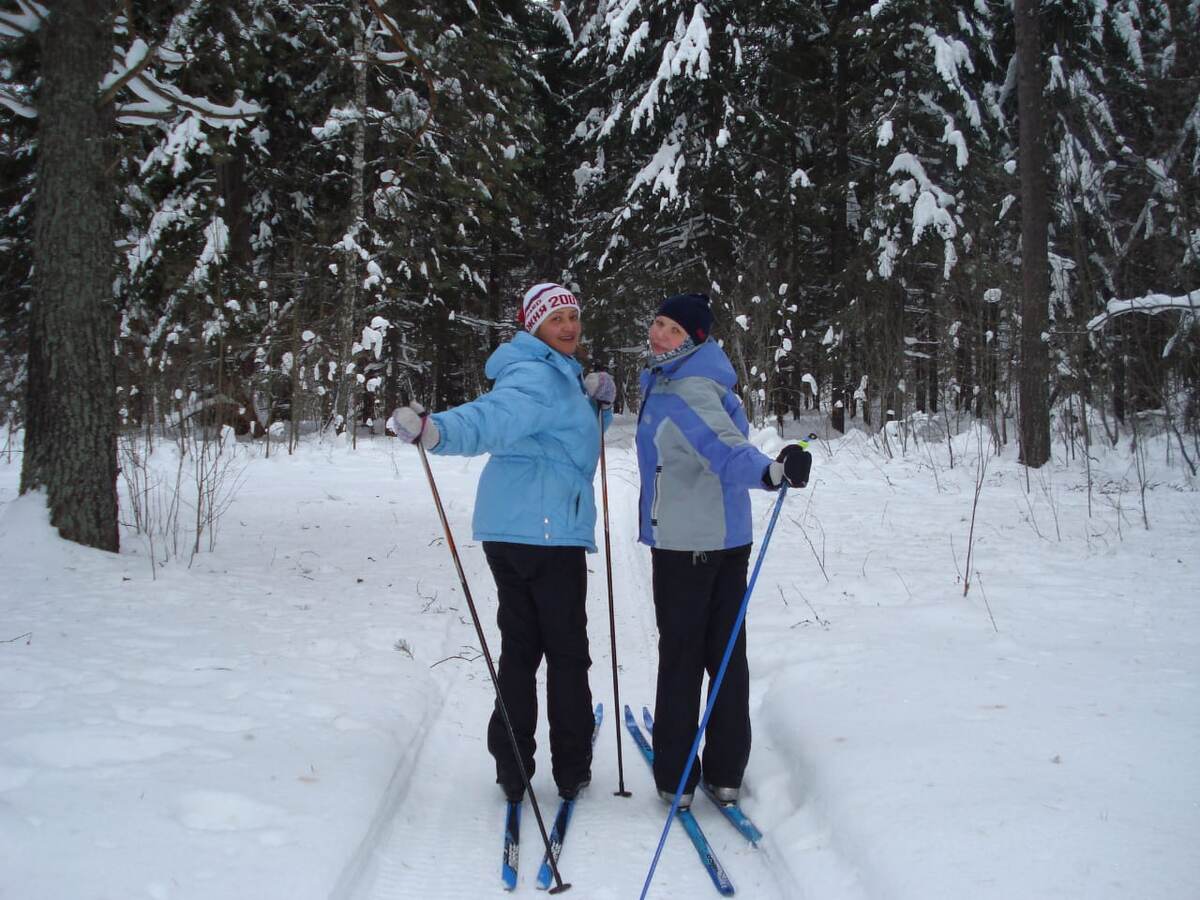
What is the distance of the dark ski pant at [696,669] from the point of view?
3.04 meters

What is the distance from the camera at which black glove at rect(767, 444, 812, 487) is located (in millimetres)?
2662

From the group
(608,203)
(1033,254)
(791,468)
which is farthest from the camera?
(608,203)

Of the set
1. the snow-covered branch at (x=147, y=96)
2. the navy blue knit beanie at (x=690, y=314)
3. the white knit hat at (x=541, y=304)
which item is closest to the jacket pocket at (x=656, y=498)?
the navy blue knit beanie at (x=690, y=314)

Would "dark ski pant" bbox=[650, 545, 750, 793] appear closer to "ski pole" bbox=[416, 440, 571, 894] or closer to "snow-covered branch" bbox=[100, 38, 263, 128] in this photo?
"ski pole" bbox=[416, 440, 571, 894]

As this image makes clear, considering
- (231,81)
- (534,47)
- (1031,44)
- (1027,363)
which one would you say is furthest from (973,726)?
(534,47)

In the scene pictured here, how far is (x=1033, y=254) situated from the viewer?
401 inches

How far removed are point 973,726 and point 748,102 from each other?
15.2m

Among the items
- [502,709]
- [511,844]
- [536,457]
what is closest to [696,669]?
[502,709]

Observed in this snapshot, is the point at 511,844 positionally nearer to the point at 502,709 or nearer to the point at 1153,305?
the point at 502,709

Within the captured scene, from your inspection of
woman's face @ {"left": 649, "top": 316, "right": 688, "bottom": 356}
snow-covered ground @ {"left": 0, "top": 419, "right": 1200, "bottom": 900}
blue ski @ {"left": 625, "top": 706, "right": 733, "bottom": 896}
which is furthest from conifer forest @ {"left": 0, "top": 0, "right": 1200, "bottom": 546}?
blue ski @ {"left": 625, "top": 706, "right": 733, "bottom": 896}

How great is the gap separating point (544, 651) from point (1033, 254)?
9.72 m

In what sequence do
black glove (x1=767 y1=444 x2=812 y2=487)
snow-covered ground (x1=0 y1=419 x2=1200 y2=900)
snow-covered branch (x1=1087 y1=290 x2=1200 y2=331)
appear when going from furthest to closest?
snow-covered branch (x1=1087 y1=290 x2=1200 y2=331), black glove (x1=767 y1=444 x2=812 y2=487), snow-covered ground (x1=0 y1=419 x2=1200 y2=900)

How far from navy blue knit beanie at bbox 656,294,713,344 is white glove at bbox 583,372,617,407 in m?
0.37

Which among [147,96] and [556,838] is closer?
[556,838]
